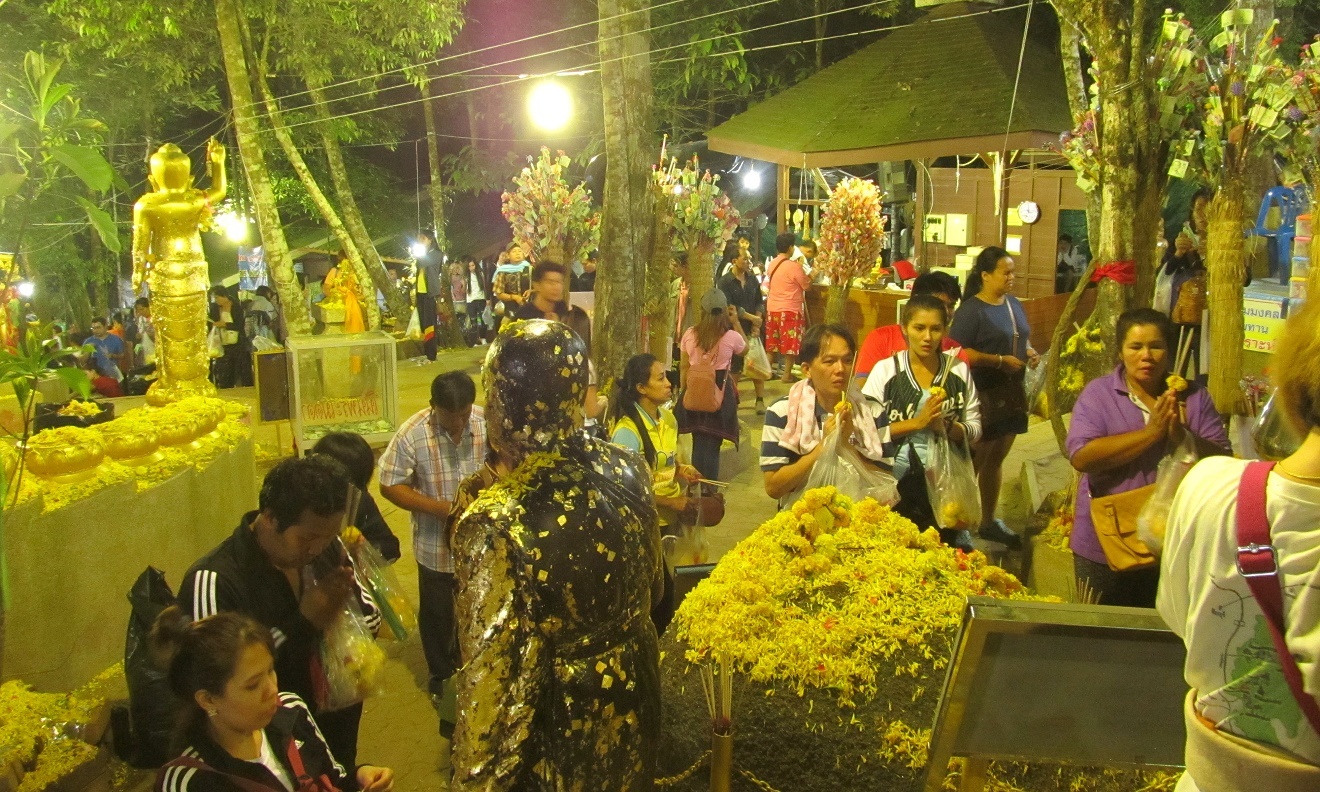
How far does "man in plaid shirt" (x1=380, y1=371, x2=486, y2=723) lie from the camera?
4.64 metres

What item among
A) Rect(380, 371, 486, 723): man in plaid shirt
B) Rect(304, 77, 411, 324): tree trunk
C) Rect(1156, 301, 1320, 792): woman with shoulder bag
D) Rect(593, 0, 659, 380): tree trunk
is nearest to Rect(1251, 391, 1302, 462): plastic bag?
Rect(1156, 301, 1320, 792): woman with shoulder bag

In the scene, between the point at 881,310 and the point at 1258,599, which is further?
the point at 881,310

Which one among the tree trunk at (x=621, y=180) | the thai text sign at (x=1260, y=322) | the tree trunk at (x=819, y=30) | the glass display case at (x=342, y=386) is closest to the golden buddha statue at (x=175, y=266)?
the glass display case at (x=342, y=386)

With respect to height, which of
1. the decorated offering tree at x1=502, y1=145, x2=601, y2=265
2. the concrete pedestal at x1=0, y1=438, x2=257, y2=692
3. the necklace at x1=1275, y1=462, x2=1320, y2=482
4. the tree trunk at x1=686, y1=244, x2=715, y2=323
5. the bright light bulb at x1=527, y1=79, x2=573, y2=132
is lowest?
A: the concrete pedestal at x1=0, y1=438, x2=257, y2=692

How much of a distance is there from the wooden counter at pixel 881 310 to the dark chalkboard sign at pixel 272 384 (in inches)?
246

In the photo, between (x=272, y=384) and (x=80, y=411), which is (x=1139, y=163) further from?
(x=272, y=384)

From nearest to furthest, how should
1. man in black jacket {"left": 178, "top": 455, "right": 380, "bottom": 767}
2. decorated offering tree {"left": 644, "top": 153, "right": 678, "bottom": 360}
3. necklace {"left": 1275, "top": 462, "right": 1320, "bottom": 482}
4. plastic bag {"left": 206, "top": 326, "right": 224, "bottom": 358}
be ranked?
necklace {"left": 1275, "top": 462, "right": 1320, "bottom": 482} → man in black jacket {"left": 178, "top": 455, "right": 380, "bottom": 767} → decorated offering tree {"left": 644, "top": 153, "right": 678, "bottom": 360} → plastic bag {"left": 206, "top": 326, "right": 224, "bottom": 358}

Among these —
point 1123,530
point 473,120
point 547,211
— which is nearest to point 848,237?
point 547,211

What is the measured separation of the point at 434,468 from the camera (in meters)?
4.70

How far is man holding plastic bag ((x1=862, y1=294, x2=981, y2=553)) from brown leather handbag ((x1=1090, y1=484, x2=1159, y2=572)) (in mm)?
1000

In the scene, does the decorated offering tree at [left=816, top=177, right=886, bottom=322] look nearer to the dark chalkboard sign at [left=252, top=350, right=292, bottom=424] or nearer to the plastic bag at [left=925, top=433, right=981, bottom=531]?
the dark chalkboard sign at [left=252, top=350, right=292, bottom=424]

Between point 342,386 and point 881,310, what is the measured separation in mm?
6339

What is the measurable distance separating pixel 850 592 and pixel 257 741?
1.90 metres

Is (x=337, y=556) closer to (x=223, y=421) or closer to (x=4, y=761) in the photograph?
(x=4, y=761)
